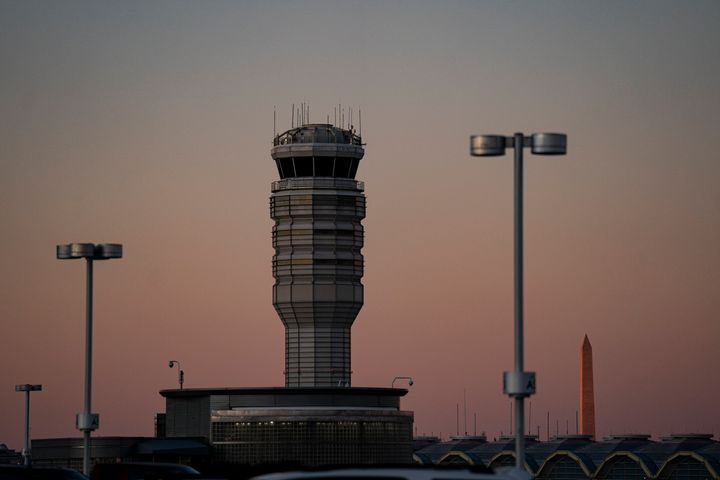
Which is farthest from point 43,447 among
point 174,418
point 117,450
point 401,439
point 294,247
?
point 294,247

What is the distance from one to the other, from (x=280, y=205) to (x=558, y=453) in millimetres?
39559

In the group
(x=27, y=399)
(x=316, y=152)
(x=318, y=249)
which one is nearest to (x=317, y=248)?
(x=318, y=249)

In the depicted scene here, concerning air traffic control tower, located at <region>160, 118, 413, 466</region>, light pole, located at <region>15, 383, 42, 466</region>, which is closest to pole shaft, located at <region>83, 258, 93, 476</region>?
light pole, located at <region>15, 383, 42, 466</region>

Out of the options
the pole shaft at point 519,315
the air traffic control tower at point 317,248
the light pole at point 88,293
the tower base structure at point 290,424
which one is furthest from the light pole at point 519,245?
the air traffic control tower at point 317,248

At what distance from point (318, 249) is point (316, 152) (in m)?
9.73

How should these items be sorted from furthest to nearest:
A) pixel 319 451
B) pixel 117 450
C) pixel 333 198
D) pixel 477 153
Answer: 1. pixel 333 198
2. pixel 319 451
3. pixel 117 450
4. pixel 477 153

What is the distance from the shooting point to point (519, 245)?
41.2 m

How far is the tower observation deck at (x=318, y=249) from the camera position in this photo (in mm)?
183875

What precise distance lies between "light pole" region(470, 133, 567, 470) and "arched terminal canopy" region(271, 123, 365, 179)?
460ft

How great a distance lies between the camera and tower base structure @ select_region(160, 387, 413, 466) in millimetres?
159000

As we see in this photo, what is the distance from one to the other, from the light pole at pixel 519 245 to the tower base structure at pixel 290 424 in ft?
378

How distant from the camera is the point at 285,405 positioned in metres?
162

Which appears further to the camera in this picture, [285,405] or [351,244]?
[351,244]

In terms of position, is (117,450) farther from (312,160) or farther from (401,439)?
(312,160)
